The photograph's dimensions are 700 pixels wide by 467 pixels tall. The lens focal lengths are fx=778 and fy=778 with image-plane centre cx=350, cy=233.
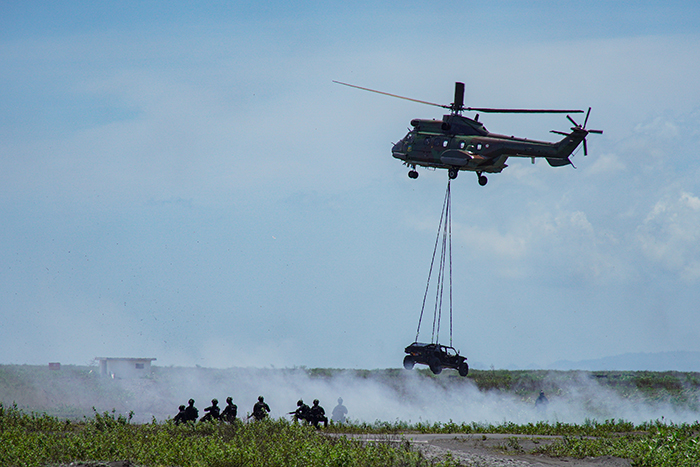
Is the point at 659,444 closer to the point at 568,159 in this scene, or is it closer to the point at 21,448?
the point at 568,159

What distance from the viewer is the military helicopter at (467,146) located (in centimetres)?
2589

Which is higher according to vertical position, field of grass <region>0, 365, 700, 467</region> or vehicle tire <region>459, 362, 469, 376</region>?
vehicle tire <region>459, 362, 469, 376</region>

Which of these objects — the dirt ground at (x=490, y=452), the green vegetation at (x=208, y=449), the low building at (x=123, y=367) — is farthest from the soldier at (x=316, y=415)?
the low building at (x=123, y=367)

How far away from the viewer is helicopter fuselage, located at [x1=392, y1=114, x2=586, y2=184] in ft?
85.3

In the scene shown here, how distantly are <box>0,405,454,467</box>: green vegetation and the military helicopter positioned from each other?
1035cm

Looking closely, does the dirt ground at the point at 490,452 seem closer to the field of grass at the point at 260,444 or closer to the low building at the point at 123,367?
the field of grass at the point at 260,444

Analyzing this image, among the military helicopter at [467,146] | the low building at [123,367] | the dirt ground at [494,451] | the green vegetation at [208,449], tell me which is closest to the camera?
the green vegetation at [208,449]

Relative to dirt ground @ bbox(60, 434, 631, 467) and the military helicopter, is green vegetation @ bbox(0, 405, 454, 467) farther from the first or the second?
the military helicopter

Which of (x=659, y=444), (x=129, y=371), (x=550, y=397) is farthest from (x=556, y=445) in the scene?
(x=129, y=371)

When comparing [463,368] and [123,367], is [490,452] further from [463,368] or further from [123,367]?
[123,367]

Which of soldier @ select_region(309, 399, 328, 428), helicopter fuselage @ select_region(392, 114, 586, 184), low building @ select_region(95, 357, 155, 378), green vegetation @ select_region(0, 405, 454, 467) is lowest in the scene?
green vegetation @ select_region(0, 405, 454, 467)

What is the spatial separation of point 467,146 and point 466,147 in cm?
5

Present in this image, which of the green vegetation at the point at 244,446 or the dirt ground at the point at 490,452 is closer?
the green vegetation at the point at 244,446

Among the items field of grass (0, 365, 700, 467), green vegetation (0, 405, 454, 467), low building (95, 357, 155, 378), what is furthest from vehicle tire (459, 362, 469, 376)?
low building (95, 357, 155, 378)
